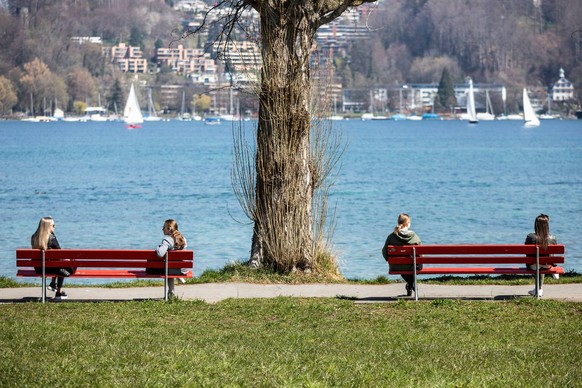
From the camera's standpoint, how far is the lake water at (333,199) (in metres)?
30.0

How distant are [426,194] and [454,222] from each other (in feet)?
43.6

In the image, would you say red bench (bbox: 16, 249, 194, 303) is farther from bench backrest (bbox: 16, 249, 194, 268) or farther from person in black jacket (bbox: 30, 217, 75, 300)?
person in black jacket (bbox: 30, 217, 75, 300)

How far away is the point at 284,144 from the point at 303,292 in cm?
214

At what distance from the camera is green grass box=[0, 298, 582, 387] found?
890cm

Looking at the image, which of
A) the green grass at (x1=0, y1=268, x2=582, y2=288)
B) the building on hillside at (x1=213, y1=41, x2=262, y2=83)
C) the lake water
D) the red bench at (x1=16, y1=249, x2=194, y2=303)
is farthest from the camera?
the lake water

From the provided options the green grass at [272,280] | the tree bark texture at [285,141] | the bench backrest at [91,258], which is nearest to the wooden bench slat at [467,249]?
the green grass at [272,280]

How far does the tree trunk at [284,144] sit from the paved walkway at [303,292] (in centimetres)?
83

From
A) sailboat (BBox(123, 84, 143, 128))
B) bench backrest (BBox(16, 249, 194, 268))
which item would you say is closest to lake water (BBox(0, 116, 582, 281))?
bench backrest (BBox(16, 249, 194, 268))

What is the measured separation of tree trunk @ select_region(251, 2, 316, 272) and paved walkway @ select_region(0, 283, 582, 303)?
2.74ft

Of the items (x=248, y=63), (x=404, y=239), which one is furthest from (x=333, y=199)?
(x=404, y=239)

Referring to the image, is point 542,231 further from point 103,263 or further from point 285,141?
point 103,263

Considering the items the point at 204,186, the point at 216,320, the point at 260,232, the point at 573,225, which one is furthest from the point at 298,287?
the point at 204,186

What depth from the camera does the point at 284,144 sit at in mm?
15008

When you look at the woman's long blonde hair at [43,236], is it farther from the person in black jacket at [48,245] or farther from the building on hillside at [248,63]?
the building on hillside at [248,63]
